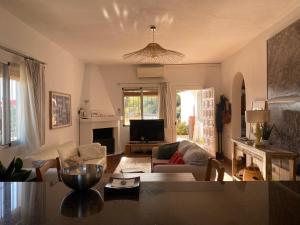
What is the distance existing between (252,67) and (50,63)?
397 centimetres

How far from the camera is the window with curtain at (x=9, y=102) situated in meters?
3.40

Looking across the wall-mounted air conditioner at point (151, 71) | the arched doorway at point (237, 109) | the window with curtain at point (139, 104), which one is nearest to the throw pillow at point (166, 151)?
the arched doorway at point (237, 109)

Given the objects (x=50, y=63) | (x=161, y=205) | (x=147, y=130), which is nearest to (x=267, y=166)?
(x=161, y=205)

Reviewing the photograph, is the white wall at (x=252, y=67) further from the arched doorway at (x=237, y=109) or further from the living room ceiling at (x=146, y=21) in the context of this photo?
the living room ceiling at (x=146, y=21)

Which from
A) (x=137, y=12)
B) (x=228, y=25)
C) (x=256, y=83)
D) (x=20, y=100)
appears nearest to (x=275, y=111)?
(x=256, y=83)

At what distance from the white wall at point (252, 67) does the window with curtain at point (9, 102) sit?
401 centimetres

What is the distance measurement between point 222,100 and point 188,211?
6.05 m

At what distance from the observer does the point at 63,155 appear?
4.55m

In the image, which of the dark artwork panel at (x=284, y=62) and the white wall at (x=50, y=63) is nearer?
the dark artwork panel at (x=284, y=62)

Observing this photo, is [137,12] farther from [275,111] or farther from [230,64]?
[230,64]

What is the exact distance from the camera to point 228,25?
413cm

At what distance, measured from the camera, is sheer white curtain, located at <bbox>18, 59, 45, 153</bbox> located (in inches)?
149

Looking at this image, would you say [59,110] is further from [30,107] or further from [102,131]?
[102,131]

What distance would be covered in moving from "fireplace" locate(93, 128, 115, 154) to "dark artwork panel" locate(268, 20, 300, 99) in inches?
182
